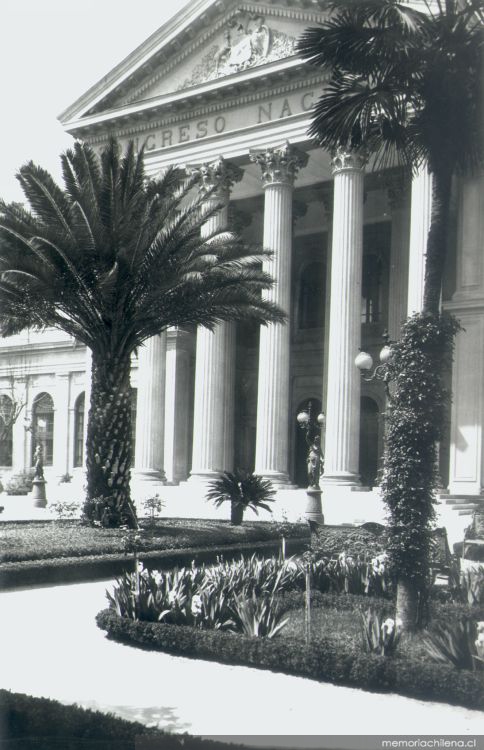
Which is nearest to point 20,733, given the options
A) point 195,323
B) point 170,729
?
point 170,729

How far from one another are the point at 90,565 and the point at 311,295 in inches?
1000

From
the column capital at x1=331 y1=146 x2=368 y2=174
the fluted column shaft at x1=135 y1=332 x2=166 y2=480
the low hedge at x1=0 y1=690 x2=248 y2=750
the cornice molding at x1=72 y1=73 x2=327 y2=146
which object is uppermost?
the cornice molding at x1=72 y1=73 x2=327 y2=146

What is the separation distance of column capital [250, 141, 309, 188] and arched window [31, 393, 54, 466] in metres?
24.0

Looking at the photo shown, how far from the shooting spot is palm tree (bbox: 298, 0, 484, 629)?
10.4 meters

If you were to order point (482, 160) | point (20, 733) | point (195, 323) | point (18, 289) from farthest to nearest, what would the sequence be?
point (195, 323)
point (18, 289)
point (482, 160)
point (20, 733)

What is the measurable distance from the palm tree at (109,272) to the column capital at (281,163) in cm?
982

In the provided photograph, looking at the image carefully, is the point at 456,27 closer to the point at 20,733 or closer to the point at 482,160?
the point at 482,160

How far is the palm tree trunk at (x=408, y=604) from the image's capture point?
10.1 meters

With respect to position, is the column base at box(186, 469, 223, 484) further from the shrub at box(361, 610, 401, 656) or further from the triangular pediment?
the shrub at box(361, 610, 401, 656)

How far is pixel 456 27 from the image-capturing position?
10.6 m

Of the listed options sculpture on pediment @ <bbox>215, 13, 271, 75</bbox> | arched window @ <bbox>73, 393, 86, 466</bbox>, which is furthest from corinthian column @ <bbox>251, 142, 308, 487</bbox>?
arched window @ <bbox>73, 393, 86, 466</bbox>

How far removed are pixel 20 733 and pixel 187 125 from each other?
1193 inches

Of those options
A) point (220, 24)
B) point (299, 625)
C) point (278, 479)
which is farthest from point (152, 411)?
point (299, 625)

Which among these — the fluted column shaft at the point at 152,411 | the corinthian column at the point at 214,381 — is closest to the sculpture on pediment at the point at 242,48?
the corinthian column at the point at 214,381
